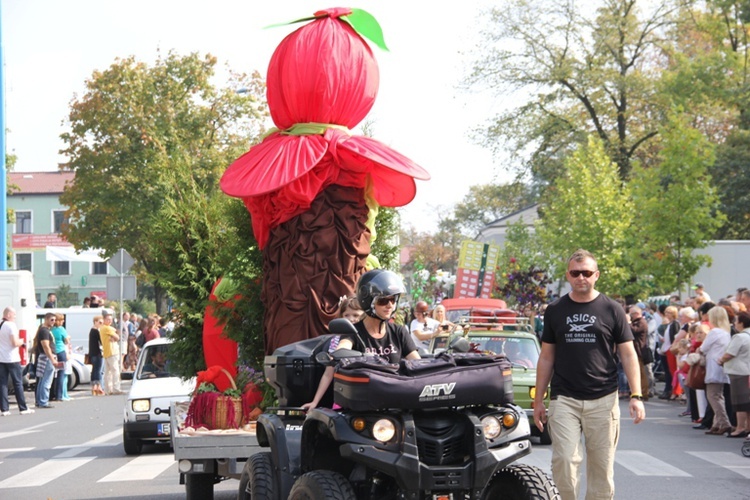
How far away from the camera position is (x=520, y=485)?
20.7 feet

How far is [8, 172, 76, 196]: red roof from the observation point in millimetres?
93438

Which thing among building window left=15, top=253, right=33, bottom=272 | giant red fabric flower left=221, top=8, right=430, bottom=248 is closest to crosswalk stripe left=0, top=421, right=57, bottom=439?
giant red fabric flower left=221, top=8, right=430, bottom=248

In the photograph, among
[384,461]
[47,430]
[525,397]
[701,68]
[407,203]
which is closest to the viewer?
[384,461]

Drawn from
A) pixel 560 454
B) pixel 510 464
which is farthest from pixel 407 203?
pixel 510 464

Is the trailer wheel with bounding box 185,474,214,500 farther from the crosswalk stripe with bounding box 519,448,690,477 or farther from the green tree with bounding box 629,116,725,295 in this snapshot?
the green tree with bounding box 629,116,725,295

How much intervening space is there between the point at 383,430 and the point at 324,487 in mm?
431

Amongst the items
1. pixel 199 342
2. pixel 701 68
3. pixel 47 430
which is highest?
pixel 701 68

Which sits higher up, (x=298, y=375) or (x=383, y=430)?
(x=298, y=375)

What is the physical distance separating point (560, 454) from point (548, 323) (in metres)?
0.88

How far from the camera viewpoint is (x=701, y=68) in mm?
41750

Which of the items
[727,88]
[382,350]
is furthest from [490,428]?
[727,88]

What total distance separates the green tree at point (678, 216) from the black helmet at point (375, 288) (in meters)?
25.9

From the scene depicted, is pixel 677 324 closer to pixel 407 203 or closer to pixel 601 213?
pixel 407 203

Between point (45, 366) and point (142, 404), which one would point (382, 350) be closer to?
point (142, 404)
